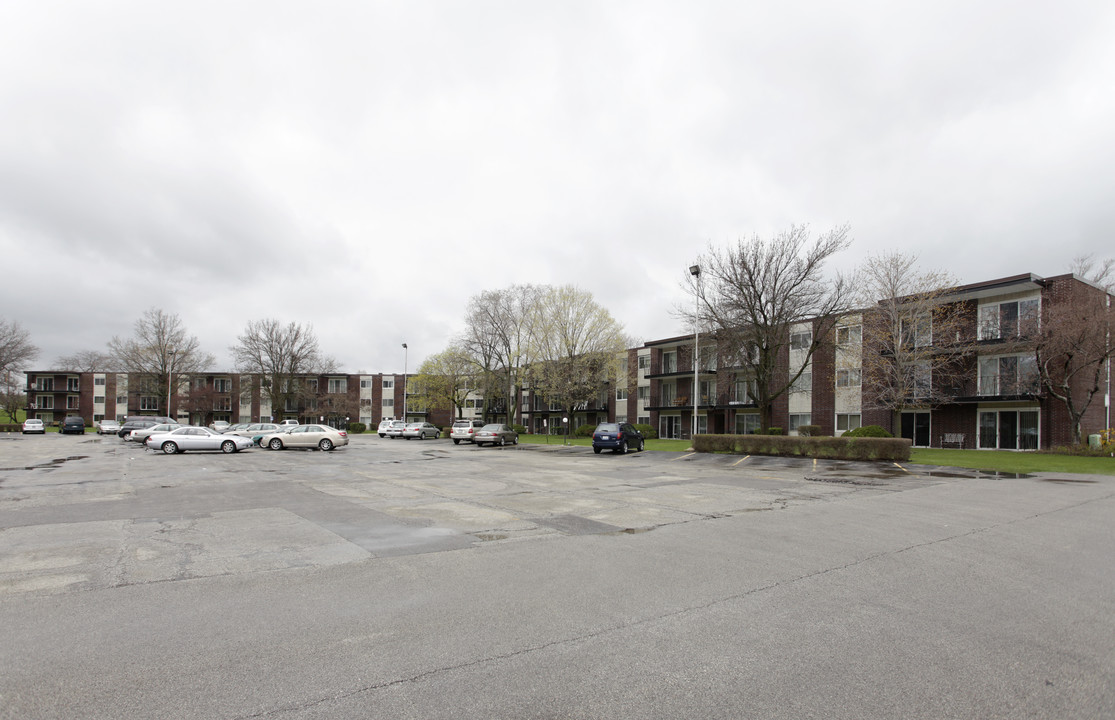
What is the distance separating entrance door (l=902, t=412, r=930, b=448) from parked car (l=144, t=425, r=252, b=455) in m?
38.4

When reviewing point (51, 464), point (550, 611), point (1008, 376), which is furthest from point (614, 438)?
point (550, 611)

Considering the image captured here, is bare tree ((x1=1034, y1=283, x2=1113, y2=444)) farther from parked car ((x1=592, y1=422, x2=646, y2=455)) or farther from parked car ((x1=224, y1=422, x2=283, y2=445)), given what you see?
parked car ((x1=224, y1=422, x2=283, y2=445))

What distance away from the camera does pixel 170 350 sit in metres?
68.6

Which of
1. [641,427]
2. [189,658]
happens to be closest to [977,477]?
[189,658]

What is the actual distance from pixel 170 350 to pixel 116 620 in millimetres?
75857

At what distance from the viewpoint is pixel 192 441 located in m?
28.3

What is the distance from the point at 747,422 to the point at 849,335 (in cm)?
1228

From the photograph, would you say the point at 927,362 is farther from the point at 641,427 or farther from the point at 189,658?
the point at 189,658

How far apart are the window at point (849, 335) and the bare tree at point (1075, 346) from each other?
846 centimetres

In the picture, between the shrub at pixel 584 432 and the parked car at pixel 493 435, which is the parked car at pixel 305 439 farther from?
the shrub at pixel 584 432

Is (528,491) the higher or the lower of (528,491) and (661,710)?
the lower

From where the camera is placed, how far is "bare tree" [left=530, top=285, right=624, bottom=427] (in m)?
47.1

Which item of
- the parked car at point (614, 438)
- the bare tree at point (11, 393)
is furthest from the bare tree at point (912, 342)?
the bare tree at point (11, 393)

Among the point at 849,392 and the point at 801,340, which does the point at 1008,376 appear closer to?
the point at 849,392
